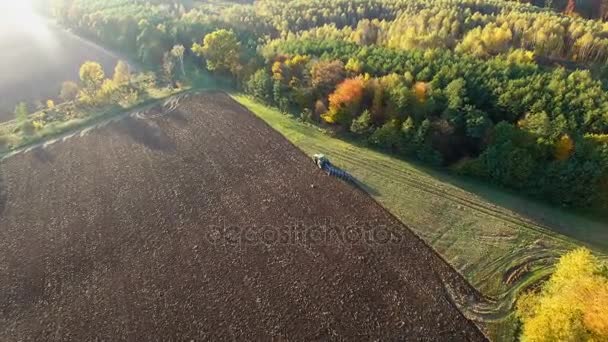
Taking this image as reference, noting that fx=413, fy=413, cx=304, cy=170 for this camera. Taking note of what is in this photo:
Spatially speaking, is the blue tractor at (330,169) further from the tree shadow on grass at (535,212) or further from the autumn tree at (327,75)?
the autumn tree at (327,75)

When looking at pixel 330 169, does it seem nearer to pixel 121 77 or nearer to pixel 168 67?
pixel 168 67

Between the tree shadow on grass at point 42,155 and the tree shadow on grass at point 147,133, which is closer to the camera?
the tree shadow on grass at point 42,155

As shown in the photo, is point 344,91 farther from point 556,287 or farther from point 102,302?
point 102,302

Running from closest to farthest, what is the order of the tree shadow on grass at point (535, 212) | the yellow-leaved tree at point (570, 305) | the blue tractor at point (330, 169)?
the yellow-leaved tree at point (570, 305)
the tree shadow on grass at point (535, 212)
the blue tractor at point (330, 169)

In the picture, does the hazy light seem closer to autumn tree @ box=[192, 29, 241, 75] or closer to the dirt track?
autumn tree @ box=[192, 29, 241, 75]

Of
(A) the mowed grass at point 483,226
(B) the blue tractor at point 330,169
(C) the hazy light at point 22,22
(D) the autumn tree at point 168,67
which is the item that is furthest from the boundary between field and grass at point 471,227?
(C) the hazy light at point 22,22

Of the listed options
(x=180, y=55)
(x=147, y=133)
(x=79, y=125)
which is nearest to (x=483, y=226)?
(x=147, y=133)

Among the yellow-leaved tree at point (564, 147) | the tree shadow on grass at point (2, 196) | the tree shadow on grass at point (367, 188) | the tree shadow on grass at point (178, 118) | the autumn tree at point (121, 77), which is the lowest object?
the tree shadow on grass at point (2, 196)
